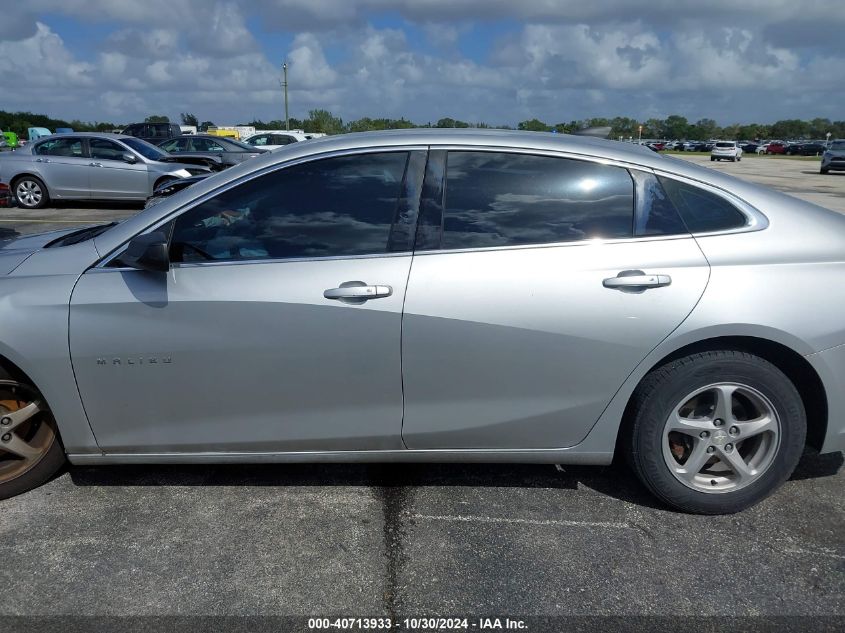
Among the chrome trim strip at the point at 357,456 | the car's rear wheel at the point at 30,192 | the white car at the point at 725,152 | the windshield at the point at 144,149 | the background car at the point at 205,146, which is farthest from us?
the white car at the point at 725,152

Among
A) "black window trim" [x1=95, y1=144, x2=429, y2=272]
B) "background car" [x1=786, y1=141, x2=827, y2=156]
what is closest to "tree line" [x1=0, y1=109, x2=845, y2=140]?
"background car" [x1=786, y1=141, x2=827, y2=156]

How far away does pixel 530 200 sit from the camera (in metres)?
2.93

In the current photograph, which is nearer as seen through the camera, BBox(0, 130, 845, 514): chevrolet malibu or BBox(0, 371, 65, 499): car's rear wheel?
BBox(0, 130, 845, 514): chevrolet malibu

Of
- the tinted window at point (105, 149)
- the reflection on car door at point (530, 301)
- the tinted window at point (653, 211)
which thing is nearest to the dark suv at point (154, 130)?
the tinted window at point (105, 149)

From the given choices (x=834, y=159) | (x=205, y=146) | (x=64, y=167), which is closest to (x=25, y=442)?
(x=64, y=167)

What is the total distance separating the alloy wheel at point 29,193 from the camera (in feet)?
45.3

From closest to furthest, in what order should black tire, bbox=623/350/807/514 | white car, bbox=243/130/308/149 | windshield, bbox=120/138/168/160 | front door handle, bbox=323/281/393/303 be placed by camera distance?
1. front door handle, bbox=323/281/393/303
2. black tire, bbox=623/350/807/514
3. windshield, bbox=120/138/168/160
4. white car, bbox=243/130/308/149

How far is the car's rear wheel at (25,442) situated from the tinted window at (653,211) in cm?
275

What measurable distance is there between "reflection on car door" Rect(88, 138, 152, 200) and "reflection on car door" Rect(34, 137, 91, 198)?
186 millimetres

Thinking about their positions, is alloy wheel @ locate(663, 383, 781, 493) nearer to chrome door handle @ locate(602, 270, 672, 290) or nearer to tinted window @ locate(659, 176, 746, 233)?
chrome door handle @ locate(602, 270, 672, 290)

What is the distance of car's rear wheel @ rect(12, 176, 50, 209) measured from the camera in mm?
13781

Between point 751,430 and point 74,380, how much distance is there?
2897 millimetres

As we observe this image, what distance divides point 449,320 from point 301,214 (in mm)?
800

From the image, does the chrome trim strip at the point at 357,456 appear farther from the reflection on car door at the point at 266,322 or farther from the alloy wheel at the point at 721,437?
the alloy wheel at the point at 721,437
